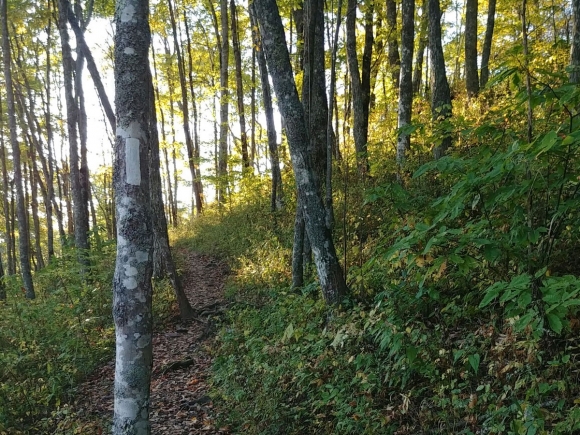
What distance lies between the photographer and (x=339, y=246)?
7.42 m

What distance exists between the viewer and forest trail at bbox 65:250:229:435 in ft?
16.6

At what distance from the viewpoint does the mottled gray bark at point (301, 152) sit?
538 centimetres

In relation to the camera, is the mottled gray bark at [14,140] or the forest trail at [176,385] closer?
the forest trail at [176,385]

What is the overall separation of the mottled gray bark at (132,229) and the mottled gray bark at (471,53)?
9106mm

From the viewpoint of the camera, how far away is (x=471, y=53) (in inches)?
431

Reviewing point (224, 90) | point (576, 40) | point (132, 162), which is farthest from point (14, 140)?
point (576, 40)

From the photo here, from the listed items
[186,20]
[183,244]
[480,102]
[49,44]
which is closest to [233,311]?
[480,102]

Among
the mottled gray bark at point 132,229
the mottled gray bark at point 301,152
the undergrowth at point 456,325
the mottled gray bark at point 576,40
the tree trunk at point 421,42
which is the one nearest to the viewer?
the undergrowth at point 456,325

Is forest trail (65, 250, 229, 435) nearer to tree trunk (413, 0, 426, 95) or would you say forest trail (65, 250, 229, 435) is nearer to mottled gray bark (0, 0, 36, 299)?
mottled gray bark (0, 0, 36, 299)

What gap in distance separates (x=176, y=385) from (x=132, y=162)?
13.3ft

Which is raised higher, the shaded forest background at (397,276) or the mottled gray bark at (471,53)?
the mottled gray bark at (471,53)

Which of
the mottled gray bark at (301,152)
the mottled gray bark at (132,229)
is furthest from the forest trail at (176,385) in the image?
the mottled gray bark at (301,152)

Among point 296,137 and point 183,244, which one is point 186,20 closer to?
point 183,244

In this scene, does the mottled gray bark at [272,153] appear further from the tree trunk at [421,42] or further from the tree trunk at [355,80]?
the tree trunk at [421,42]
